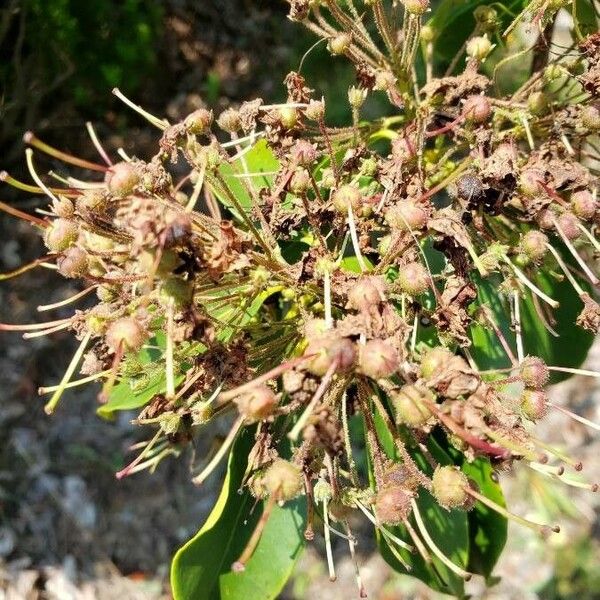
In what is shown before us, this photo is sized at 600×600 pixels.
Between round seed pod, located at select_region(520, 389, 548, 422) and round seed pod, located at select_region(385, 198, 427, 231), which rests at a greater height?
round seed pod, located at select_region(385, 198, 427, 231)

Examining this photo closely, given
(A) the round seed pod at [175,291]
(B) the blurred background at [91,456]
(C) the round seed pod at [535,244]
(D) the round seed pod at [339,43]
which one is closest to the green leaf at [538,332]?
(C) the round seed pod at [535,244]

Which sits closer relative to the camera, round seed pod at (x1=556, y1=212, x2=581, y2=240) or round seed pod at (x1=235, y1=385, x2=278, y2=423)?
round seed pod at (x1=235, y1=385, x2=278, y2=423)

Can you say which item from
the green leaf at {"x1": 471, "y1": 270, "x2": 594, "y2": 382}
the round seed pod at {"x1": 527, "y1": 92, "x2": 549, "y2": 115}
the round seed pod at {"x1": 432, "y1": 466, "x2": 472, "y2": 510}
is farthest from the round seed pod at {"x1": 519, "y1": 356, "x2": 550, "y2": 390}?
the round seed pod at {"x1": 527, "y1": 92, "x2": 549, "y2": 115}

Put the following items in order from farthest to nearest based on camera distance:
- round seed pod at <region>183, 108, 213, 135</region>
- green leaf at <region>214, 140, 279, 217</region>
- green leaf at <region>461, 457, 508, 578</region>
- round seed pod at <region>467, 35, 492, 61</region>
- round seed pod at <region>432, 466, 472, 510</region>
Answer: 1. green leaf at <region>461, 457, 508, 578</region>
2. green leaf at <region>214, 140, 279, 217</region>
3. round seed pod at <region>467, 35, 492, 61</region>
4. round seed pod at <region>183, 108, 213, 135</region>
5. round seed pod at <region>432, 466, 472, 510</region>

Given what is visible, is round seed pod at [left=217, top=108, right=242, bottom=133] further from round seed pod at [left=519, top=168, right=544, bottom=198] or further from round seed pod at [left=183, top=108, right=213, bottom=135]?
round seed pod at [left=519, top=168, right=544, bottom=198]

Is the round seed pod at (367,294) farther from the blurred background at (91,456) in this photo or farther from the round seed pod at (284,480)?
the blurred background at (91,456)

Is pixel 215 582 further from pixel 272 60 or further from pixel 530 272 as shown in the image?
pixel 272 60
